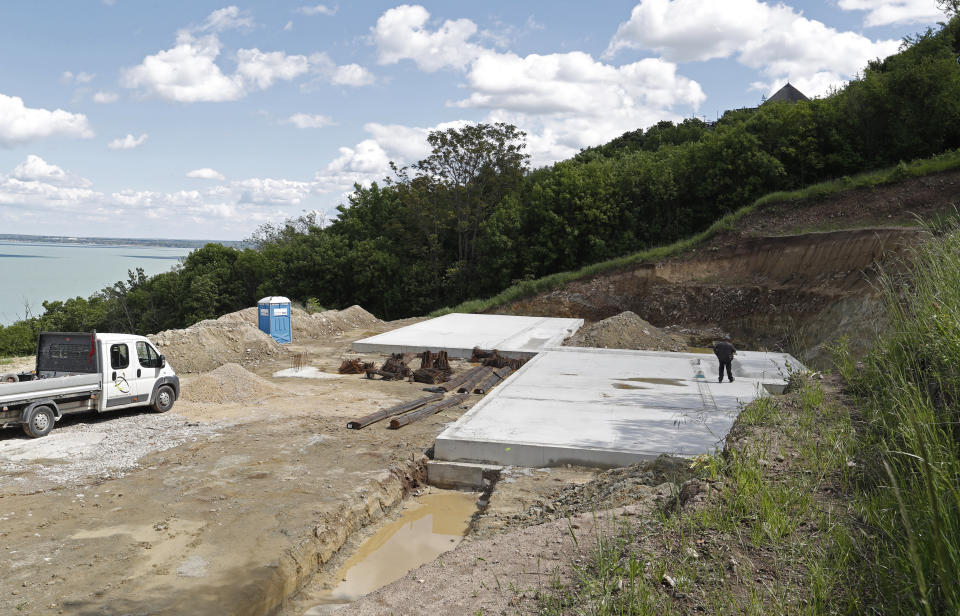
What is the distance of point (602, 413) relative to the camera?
11641mm

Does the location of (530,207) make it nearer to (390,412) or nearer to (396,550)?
(390,412)

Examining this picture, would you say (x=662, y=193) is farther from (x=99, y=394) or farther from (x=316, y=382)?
(x=99, y=394)

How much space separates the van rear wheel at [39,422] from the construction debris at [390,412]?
16.2 ft

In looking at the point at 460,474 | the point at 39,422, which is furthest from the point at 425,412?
the point at 39,422

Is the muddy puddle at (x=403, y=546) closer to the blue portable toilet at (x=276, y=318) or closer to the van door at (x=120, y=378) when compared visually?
the van door at (x=120, y=378)

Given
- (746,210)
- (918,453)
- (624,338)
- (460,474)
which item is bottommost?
(460,474)

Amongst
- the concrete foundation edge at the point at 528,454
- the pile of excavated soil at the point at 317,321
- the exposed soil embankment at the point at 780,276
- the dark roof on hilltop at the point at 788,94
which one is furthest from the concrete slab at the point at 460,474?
the dark roof on hilltop at the point at 788,94

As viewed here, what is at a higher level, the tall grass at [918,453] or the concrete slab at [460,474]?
the tall grass at [918,453]

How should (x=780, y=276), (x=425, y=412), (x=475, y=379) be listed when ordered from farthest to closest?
(x=780, y=276)
(x=475, y=379)
(x=425, y=412)

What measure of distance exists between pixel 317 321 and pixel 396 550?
65.5 feet

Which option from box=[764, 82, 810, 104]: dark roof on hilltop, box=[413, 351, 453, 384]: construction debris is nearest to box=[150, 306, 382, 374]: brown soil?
box=[413, 351, 453, 384]: construction debris

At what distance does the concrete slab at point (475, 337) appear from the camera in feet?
67.9

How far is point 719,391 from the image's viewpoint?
13547 millimetres

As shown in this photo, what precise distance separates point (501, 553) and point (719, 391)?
9432 mm
